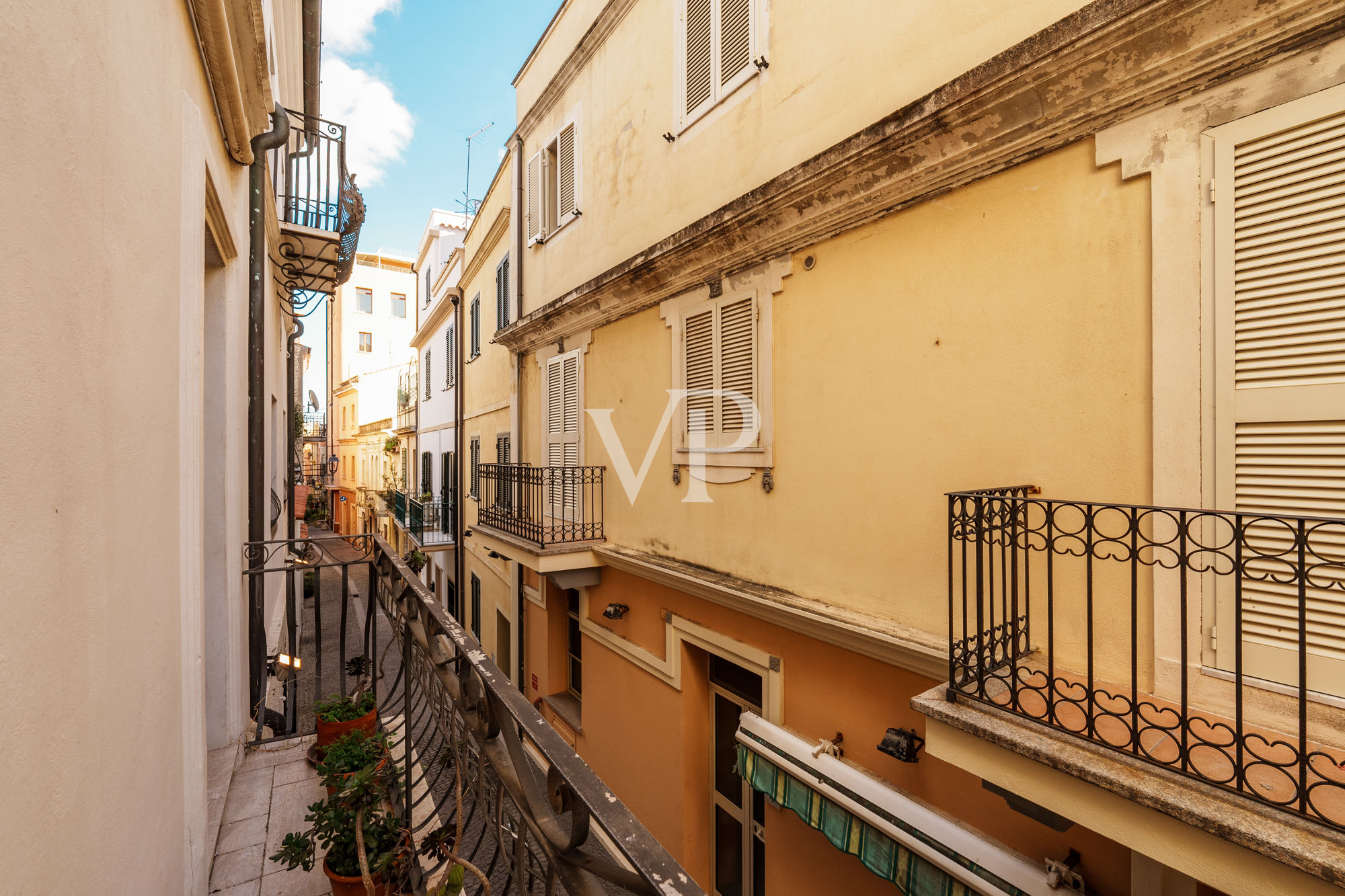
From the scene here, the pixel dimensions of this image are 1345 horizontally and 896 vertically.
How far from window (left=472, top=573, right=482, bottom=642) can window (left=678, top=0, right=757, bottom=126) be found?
11.7 m

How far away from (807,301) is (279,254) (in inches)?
228

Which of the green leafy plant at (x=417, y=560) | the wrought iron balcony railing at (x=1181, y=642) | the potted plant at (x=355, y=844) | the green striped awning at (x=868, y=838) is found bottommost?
the green leafy plant at (x=417, y=560)

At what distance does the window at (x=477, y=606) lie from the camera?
14492mm

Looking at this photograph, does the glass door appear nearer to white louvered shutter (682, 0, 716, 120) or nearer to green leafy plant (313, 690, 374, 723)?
green leafy plant (313, 690, 374, 723)

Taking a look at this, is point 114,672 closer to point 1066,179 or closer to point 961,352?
point 961,352

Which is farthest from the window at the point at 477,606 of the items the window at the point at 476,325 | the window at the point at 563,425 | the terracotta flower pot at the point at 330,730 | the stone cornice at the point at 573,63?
the terracotta flower pot at the point at 330,730

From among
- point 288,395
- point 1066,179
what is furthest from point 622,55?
point 288,395

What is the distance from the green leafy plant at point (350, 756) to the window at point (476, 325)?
11.8 metres

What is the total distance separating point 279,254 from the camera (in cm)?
670

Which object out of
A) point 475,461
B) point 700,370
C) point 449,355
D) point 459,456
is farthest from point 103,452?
point 449,355

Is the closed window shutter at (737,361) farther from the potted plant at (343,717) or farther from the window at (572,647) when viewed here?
the window at (572,647)

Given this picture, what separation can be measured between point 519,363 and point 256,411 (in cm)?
637

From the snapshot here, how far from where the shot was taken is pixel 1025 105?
3486mm

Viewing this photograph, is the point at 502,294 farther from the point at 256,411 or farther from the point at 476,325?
the point at 256,411
